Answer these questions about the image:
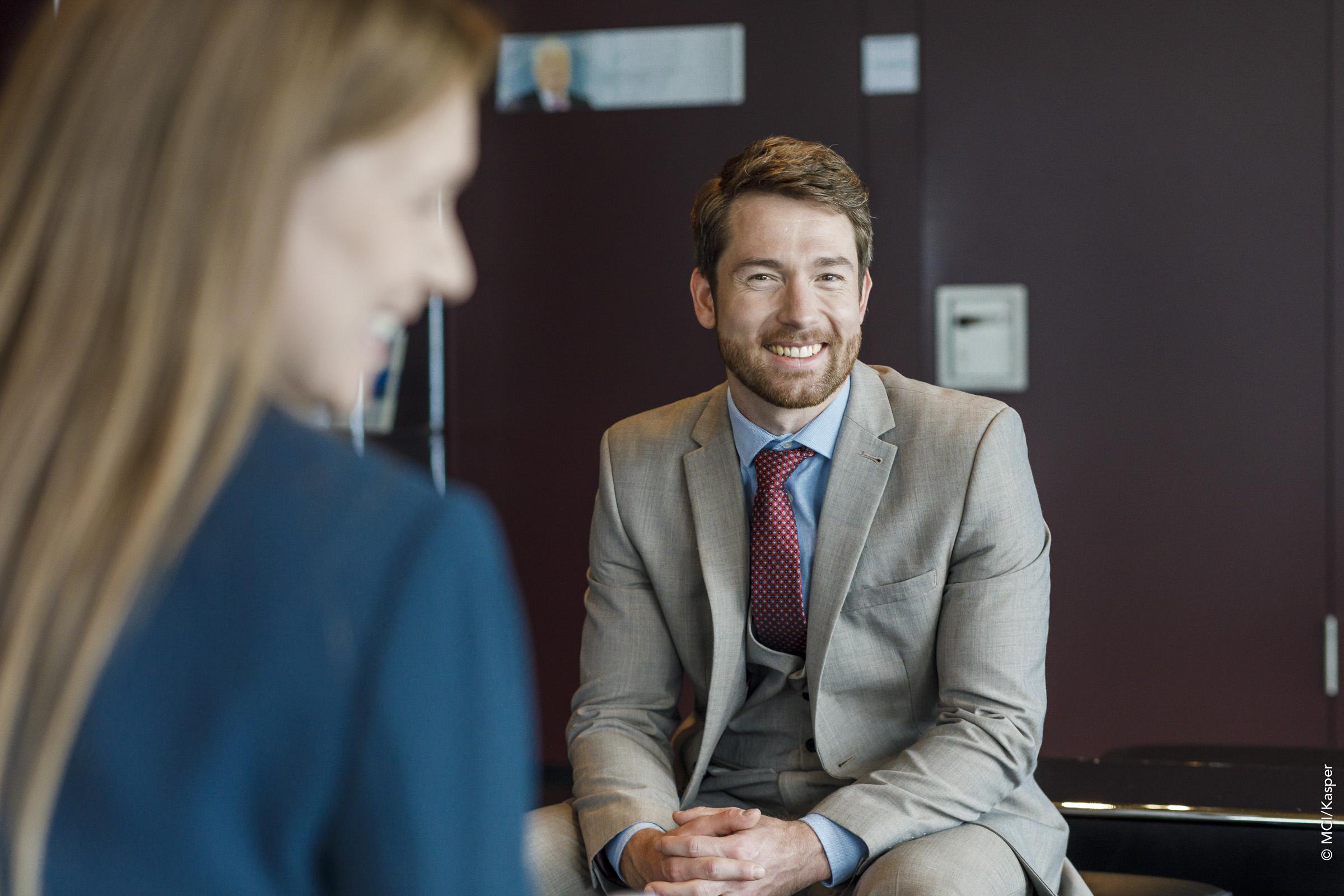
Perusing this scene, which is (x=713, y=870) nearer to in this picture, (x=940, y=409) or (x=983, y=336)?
(x=940, y=409)

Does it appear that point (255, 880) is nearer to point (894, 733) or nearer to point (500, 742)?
point (500, 742)

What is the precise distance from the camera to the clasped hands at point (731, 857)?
1677 mm

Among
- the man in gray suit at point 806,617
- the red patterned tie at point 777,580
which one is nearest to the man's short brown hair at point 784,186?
the man in gray suit at point 806,617

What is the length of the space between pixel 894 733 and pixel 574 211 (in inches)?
98.8

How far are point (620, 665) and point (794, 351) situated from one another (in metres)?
0.58

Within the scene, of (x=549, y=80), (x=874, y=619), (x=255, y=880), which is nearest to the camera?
(x=255, y=880)

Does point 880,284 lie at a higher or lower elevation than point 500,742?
→ higher

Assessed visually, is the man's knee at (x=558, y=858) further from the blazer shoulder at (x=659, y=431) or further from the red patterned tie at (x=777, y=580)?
the blazer shoulder at (x=659, y=431)

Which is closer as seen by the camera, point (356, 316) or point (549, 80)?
point (356, 316)

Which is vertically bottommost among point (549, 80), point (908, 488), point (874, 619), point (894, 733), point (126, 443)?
point (894, 733)

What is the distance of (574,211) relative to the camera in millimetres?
4059

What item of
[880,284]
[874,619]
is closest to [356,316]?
[874,619]

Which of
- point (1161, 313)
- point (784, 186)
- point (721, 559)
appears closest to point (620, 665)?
point (721, 559)

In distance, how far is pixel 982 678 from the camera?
1.85 meters
